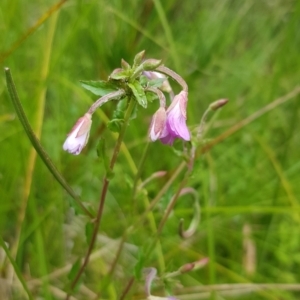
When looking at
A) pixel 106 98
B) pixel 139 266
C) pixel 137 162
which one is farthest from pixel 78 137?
pixel 137 162

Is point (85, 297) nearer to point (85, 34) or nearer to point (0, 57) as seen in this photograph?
point (0, 57)

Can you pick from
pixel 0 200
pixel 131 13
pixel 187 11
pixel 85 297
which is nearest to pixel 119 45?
pixel 131 13

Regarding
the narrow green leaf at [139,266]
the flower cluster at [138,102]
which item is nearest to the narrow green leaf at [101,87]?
the flower cluster at [138,102]

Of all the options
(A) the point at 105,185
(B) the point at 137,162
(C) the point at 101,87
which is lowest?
(B) the point at 137,162

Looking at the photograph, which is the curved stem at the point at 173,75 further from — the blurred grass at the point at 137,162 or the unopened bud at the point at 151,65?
the blurred grass at the point at 137,162

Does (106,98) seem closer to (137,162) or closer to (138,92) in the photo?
(138,92)

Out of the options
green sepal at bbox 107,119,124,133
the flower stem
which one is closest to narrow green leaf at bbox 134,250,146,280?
the flower stem
